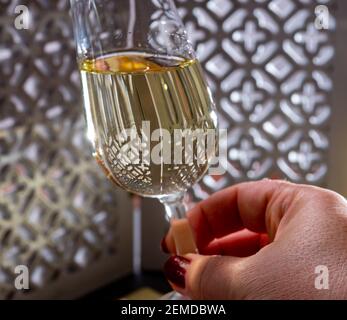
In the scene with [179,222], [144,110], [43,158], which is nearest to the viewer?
[144,110]

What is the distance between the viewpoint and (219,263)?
682 mm

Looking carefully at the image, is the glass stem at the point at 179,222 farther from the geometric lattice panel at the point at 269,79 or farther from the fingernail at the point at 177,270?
the geometric lattice panel at the point at 269,79

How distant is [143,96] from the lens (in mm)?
622

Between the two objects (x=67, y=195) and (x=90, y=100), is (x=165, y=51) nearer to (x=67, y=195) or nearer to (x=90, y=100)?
(x=90, y=100)

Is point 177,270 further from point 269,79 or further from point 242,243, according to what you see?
point 269,79

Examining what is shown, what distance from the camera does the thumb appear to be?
0.66m

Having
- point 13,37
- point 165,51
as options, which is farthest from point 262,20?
point 165,51

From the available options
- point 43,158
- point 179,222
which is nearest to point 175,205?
point 179,222

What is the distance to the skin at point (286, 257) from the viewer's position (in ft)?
2.06

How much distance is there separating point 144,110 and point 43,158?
0.86 metres

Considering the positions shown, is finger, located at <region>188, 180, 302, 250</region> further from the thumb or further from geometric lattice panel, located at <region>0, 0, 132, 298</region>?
geometric lattice panel, located at <region>0, 0, 132, 298</region>

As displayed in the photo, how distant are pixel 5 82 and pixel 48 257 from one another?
0.38 meters

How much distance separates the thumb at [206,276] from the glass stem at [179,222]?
0.01 m

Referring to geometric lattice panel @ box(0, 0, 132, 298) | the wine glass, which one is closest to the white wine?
the wine glass
